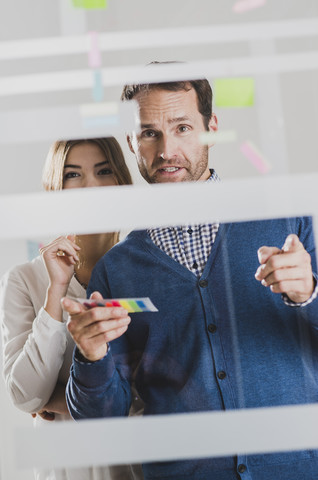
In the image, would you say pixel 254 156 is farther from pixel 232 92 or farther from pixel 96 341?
pixel 96 341

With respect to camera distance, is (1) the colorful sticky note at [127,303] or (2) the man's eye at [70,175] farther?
(2) the man's eye at [70,175]

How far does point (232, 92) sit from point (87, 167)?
1.16ft

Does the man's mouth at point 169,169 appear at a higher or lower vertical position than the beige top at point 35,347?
higher

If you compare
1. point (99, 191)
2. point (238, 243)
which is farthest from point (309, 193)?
point (99, 191)

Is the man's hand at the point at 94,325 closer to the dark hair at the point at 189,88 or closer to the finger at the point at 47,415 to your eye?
the finger at the point at 47,415

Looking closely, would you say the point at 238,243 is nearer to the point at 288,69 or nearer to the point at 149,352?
the point at 149,352

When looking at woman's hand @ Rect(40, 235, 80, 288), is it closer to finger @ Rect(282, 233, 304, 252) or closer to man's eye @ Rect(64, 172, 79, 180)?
man's eye @ Rect(64, 172, 79, 180)

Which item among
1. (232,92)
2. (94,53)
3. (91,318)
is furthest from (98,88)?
(91,318)

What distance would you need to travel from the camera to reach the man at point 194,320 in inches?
42.3

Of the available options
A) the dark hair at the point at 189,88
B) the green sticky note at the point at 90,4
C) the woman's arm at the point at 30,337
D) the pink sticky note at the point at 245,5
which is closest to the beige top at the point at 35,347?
the woman's arm at the point at 30,337

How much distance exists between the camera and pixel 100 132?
1147 mm

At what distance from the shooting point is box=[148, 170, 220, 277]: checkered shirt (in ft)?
3.73

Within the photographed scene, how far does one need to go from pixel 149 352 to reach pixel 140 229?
259mm

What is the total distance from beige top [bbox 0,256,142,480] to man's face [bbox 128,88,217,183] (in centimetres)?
30
